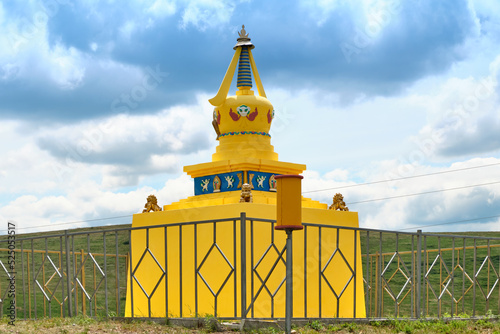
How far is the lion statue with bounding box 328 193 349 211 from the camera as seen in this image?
39.7 feet

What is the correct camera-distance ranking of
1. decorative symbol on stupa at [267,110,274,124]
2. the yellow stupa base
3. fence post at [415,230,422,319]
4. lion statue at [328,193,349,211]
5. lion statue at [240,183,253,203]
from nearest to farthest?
fence post at [415,230,422,319]
the yellow stupa base
lion statue at [240,183,253,203]
lion statue at [328,193,349,211]
decorative symbol on stupa at [267,110,274,124]

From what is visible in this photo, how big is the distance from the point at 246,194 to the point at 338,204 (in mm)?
2037

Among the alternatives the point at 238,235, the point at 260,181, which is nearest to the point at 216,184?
the point at 260,181

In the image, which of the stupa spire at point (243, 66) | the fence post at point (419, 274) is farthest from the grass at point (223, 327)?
the stupa spire at point (243, 66)

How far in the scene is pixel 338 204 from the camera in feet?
39.8

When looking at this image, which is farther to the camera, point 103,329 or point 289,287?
point 103,329

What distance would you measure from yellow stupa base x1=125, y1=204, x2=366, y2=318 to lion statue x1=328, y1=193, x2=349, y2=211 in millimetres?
157

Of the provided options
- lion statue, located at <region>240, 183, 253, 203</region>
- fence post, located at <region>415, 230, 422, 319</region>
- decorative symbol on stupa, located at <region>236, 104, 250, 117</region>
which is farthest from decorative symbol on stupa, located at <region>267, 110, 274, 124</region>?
fence post, located at <region>415, 230, 422, 319</region>

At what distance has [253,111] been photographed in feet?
41.7

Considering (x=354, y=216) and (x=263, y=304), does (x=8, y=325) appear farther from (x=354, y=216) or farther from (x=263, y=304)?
(x=354, y=216)

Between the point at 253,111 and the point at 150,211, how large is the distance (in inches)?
110

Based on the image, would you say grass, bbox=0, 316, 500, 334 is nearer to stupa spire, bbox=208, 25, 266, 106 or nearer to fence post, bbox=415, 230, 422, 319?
fence post, bbox=415, 230, 422, 319

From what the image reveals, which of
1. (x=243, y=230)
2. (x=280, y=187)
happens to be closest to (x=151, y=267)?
(x=243, y=230)

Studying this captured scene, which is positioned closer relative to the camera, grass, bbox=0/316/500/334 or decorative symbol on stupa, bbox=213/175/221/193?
grass, bbox=0/316/500/334
